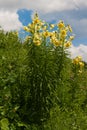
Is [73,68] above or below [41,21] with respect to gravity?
below

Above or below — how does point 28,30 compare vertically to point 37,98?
above

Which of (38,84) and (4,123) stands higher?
(38,84)

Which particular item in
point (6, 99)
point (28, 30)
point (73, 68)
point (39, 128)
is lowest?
point (39, 128)

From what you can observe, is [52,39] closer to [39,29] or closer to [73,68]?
[39,29]

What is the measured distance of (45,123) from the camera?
9711 mm

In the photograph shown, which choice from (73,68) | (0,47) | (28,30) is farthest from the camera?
(0,47)

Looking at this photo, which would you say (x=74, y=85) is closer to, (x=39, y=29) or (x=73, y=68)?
(x=73, y=68)

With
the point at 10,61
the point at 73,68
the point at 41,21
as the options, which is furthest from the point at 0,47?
the point at 41,21

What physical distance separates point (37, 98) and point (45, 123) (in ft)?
1.92

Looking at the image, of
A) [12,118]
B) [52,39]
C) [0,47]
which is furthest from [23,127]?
[0,47]

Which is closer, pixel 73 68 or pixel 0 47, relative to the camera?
pixel 73 68

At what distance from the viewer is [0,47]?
42.1 feet

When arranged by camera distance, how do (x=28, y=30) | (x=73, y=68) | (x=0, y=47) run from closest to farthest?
1. (x=28, y=30)
2. (x=73, y=68)
3. (x=0, y=47)

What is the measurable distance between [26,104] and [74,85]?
199 cm
